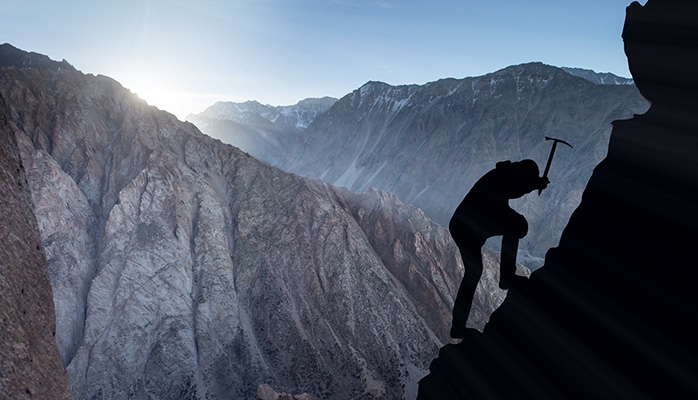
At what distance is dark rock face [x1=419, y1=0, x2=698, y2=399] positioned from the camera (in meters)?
1.90

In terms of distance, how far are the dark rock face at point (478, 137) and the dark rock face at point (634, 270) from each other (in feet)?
231

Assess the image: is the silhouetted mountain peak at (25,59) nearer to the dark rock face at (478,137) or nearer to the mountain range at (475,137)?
the mountain range at (475,137)

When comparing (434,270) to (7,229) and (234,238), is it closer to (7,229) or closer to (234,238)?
(234,238)

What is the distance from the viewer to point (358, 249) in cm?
4081

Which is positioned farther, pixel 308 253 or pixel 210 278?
pixel 308 253

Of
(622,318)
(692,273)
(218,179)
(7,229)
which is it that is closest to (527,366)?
(622,318)

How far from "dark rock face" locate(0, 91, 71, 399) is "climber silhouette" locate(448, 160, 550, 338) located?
30.1 feet

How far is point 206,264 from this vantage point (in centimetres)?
3734

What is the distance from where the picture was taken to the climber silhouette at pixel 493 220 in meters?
3.10

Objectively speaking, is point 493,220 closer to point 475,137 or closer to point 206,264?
point 206,264

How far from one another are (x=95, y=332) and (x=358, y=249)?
25681 mm

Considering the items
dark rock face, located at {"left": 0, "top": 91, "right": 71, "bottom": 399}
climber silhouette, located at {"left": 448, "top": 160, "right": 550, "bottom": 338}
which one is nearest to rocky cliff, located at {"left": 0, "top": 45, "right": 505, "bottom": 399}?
dark rock face, located at {"left": 0, "top": 91, "right": 71, "bottom": 399}

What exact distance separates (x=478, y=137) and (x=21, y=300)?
115 m

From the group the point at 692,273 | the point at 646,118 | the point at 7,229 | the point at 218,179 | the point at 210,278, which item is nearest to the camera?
the point at 692,273
